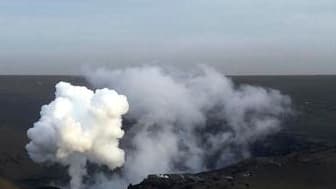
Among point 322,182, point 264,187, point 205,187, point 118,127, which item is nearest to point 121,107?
point 118,127

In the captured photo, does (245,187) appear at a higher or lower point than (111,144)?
lower

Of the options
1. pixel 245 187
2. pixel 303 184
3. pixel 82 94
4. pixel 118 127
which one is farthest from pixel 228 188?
pixel 82 94

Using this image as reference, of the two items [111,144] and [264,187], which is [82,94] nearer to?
[111,144]

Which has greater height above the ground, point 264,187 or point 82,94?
point 82,94

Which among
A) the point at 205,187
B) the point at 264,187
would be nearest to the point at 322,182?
the point at 264,187

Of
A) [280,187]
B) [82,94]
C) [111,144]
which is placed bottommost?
[280,187]

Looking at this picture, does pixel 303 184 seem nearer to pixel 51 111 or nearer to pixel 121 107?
pixel 121 107

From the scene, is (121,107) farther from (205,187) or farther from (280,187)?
(280,187)
